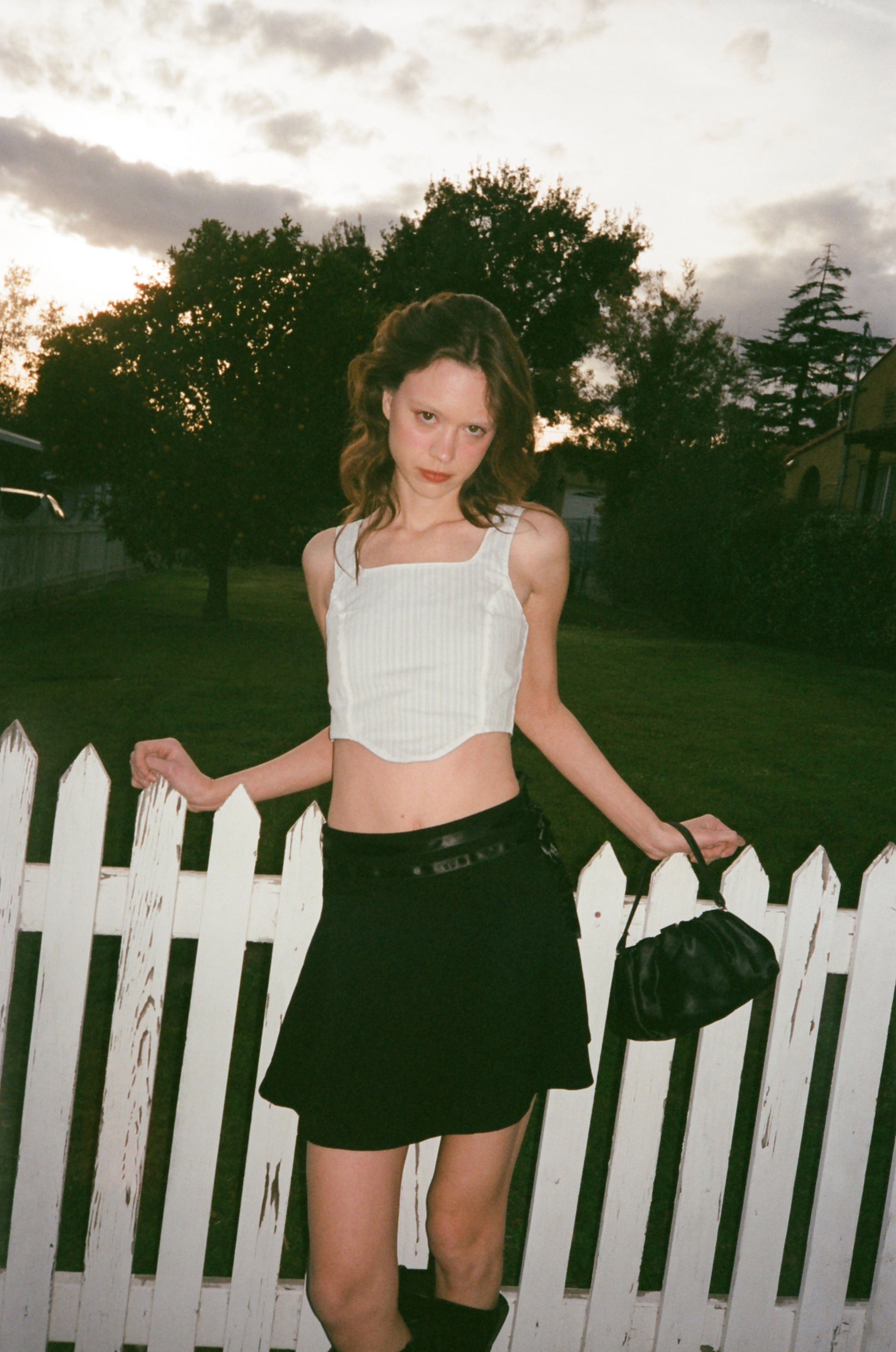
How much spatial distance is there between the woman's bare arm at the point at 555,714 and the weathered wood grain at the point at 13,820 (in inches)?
46.3

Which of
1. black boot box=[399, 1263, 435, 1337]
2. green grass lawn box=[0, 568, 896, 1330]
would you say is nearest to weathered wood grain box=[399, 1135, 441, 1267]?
black boot box=[399, 1263, 435, 1337]

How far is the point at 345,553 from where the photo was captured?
2.27m

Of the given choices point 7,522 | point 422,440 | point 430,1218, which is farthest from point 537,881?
point 7,522

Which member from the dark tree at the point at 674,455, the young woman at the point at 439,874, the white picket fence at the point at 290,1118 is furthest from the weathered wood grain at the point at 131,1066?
the dark tree at the point at 674,455

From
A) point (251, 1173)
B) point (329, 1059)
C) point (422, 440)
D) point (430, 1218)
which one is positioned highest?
point (422, 440)

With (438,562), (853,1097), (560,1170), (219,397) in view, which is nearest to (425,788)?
(438,562)

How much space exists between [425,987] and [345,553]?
97cm

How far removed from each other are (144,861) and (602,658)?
586 inches

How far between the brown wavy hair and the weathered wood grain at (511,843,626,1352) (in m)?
0.94

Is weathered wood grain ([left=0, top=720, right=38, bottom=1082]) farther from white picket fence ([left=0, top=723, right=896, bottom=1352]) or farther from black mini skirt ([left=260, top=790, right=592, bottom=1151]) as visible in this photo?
A: black mini skirt ([left=260, top=790, right=592, bottom=1151])

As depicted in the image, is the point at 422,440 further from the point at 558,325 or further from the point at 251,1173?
the point at 558,325

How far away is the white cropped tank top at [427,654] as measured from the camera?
2.00m

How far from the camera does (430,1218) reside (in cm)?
199

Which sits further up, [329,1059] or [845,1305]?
[329,1059]
